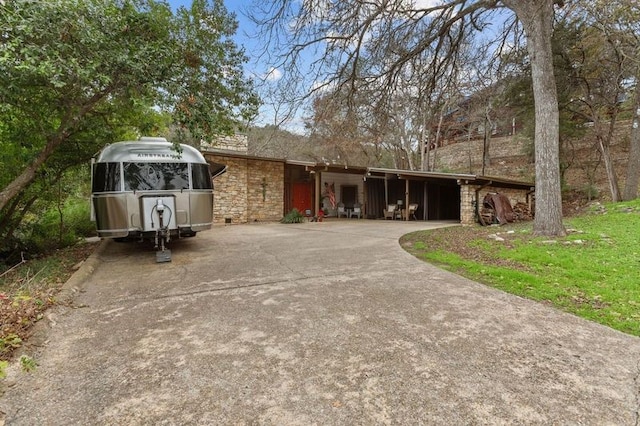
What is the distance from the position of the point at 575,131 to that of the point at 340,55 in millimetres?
14272

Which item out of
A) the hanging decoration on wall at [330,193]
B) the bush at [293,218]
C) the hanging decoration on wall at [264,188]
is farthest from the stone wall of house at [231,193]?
the hanging decoration on wall at [330,193]

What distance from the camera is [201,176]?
654 cm

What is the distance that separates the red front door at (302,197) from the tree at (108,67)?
9817mm

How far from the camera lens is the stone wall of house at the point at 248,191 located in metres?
13.2

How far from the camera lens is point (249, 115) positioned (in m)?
5.74

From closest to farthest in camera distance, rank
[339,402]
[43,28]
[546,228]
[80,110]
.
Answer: [339,402] → [43,28] → [80,110] → [546,228]

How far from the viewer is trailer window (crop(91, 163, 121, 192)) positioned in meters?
5.76

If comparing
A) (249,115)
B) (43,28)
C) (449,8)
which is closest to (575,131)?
(449,8)

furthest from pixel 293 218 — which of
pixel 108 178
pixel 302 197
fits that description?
pixel 108 178

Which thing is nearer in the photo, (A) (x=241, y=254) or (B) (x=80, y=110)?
(B) (x=80, y=110)

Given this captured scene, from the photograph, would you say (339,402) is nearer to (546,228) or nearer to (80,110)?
(80,110)

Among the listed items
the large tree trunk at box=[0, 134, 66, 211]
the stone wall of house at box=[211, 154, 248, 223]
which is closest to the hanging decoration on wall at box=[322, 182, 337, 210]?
the stone wall of house at box=[211, 154, 248, 223]

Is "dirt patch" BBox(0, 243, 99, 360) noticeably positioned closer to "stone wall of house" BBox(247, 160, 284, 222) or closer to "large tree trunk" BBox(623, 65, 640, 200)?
"stone wall of house" BBox(247, 160, 284, 222)

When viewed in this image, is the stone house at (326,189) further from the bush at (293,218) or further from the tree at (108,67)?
the tree at (108,67)
